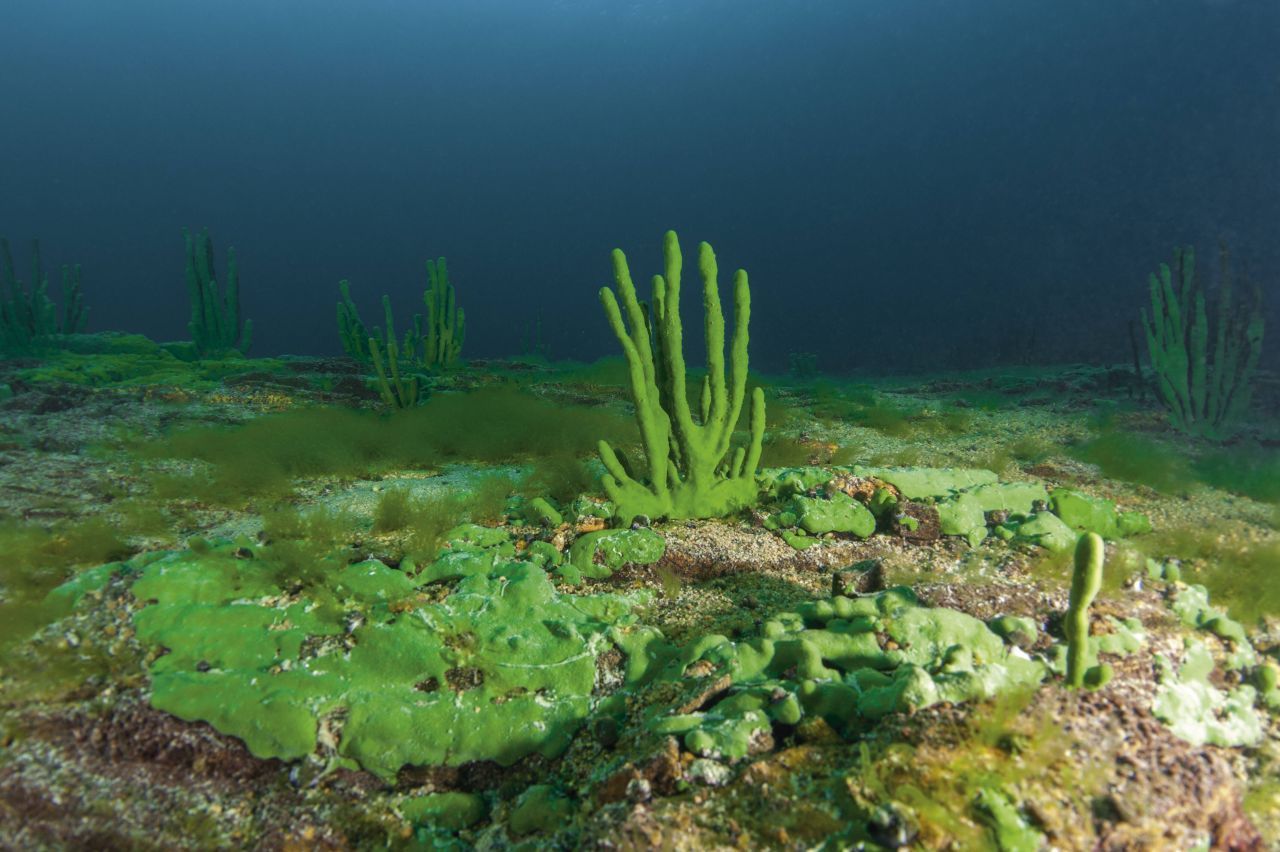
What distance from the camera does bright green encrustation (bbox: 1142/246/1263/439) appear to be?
666 centimetres

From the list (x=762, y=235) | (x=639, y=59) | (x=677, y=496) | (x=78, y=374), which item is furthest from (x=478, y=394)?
(x=639, y=59)

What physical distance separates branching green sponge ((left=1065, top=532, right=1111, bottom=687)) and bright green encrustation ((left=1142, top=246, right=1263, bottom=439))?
7.43 metres

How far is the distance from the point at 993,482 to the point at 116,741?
4.24m

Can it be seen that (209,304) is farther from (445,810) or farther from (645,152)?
(645,152)

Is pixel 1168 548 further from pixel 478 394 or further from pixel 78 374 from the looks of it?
pixel 78 374

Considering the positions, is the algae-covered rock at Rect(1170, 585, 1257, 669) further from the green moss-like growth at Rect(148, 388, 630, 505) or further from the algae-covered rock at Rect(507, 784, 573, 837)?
the green moss-like growth at Rect(148, 388, 630, 505)

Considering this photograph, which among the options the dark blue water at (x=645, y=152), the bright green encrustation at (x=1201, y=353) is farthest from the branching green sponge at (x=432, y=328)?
the dark blue water at (x=645, y=152)

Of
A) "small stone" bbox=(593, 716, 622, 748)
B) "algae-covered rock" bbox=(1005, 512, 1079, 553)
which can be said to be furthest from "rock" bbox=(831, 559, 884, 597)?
"small stone" bbox=(593, 716, 622, 748)

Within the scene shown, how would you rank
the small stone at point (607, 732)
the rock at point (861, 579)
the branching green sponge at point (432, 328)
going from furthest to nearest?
the branching green sponge at point (432, 328) < the rock at point (861, 579) < the small stone at point (607, 732)

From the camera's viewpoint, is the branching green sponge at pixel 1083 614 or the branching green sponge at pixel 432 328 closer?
the branching green sponge at pixel 1083 614

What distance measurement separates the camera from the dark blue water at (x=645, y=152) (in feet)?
134

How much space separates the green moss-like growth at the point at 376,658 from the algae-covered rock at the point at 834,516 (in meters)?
1.29

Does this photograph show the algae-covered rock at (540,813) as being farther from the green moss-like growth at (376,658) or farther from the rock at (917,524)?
the rock at (917,524)

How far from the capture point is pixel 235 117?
9538cm
